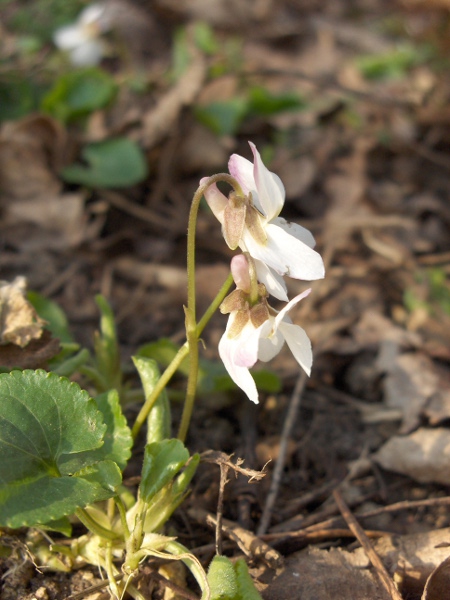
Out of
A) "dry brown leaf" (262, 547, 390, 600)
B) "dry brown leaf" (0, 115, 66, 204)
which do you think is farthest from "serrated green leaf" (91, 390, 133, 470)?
"dry brown leaf" (0, 115, 66, 204)

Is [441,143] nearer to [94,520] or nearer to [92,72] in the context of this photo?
[92,72]

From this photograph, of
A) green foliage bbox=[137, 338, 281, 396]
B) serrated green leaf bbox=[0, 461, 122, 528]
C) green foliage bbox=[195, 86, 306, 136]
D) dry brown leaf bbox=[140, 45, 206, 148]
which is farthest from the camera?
green foliage bbox=[195, 86, 306, 136]

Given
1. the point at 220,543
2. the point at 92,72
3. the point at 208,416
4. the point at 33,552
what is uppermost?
the point at 92,72

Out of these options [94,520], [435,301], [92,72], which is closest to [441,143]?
[435,301]

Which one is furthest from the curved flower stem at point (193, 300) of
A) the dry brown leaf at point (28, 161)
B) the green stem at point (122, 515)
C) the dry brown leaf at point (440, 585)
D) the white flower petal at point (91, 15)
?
the white flower petal at point (91, 15)

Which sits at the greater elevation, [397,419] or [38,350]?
[38,350]

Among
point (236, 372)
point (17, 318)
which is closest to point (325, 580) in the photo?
point (236, 372)

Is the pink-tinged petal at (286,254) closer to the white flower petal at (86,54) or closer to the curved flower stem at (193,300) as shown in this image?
the curved flower stem at (193,300)

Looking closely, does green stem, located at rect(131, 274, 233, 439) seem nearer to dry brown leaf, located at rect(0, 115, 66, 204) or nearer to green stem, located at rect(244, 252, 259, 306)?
green stem, located at rect(244, 252, 259, 306)
